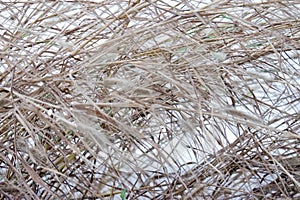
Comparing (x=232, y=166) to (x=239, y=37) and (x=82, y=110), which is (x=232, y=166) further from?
(x=82, y=110)

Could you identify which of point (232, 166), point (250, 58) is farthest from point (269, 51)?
point (232, 166)

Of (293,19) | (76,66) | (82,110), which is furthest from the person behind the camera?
(293,19)

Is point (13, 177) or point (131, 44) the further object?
point (13, 177)

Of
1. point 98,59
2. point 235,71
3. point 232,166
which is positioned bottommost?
point 232,166

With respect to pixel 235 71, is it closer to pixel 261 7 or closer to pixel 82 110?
pixel 261 7

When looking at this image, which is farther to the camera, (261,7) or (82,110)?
(261,7)

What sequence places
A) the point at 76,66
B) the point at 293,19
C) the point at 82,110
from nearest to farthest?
the point at 82,110 → the point at 76,66 → the point at 293,19

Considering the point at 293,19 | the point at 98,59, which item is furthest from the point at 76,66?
the point at 293,19

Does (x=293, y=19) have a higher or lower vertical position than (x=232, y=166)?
higher

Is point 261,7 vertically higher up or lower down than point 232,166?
higher up
